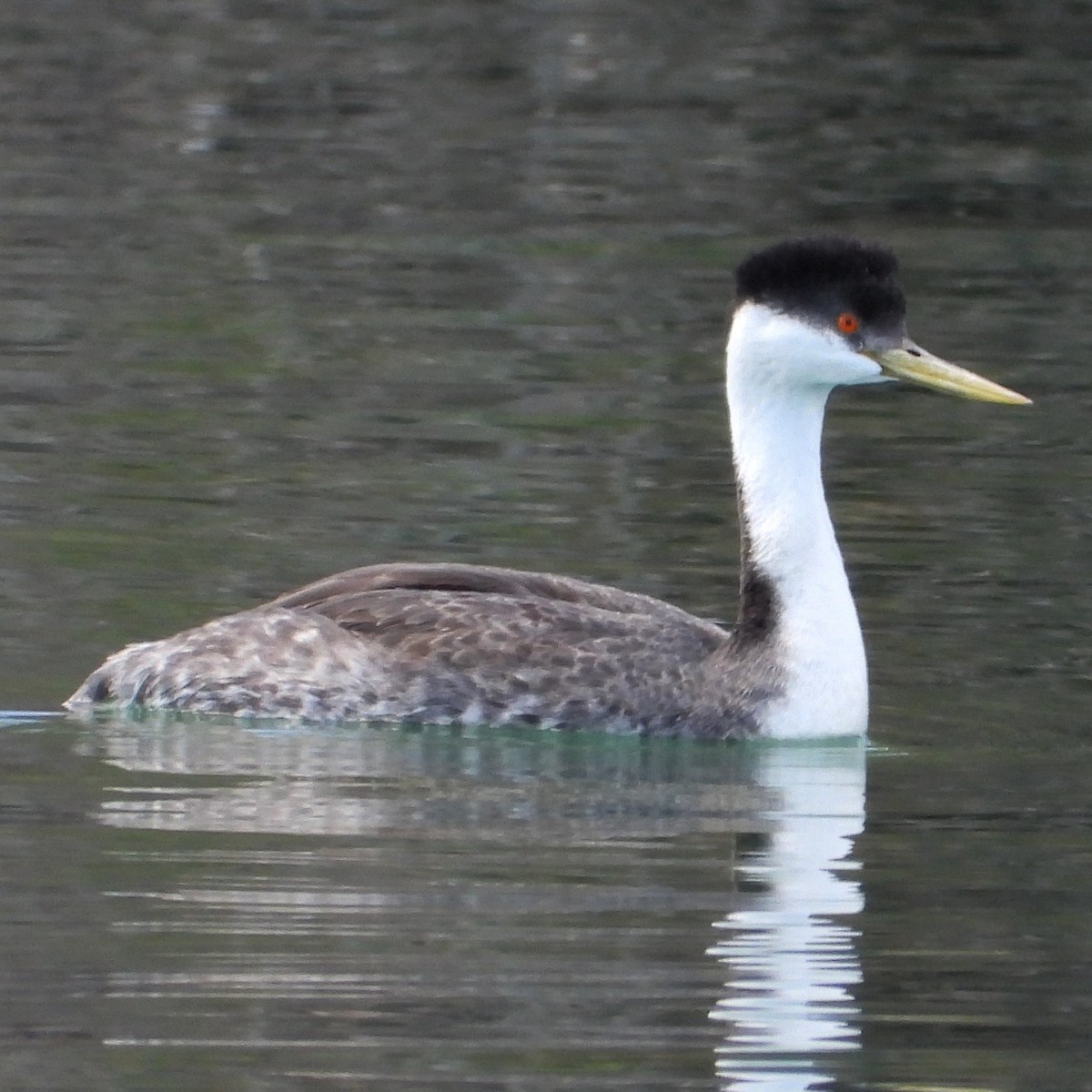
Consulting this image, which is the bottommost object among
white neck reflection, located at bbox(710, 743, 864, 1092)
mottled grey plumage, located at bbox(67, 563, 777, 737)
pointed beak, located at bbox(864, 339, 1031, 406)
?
white neck reflection, located at bbox(710, 743, 864, 1092)

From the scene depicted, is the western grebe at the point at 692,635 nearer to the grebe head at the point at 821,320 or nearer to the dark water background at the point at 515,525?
the grebe head at the point at 821,320

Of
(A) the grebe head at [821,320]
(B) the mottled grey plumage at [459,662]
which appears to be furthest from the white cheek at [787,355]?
(B) the mottled grey plumage at [459,662]

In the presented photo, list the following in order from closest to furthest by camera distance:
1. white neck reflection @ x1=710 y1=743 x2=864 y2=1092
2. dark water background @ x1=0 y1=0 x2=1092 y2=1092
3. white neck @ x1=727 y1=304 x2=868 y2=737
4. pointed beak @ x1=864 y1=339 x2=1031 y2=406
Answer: white neck reflection @ x1=710 y1=743 x2=864 y2=1092 → dark water background @ x1=0 y1=0 x2=1092 y2=1092 → white neck @ x1=727 y1=304 x2=868 y2=737 → pointed beak @ x1=864 y1=339 x2=1031 y2=406

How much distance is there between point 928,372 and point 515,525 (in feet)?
10.3

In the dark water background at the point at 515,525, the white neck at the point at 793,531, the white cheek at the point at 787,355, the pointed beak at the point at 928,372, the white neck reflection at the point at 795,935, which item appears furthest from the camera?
the pointed beak at the point at 928,372

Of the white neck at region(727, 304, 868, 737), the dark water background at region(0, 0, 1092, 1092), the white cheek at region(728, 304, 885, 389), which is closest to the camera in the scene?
the dark water background at region(0, 0, 1092, 1092)

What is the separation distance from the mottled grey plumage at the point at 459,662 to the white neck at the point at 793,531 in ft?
0.45

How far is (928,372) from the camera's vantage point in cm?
1202

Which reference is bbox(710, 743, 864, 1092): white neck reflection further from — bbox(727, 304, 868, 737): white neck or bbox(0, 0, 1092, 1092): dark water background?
bbox(727, 304, 868, 737): white neck

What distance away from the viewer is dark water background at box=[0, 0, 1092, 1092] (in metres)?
8.61

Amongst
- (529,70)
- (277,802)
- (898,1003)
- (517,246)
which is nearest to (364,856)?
(277,802)

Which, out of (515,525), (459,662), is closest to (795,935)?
(459,662)

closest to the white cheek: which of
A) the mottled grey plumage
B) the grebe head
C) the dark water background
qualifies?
the grebe head

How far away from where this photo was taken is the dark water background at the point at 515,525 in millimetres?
8609
